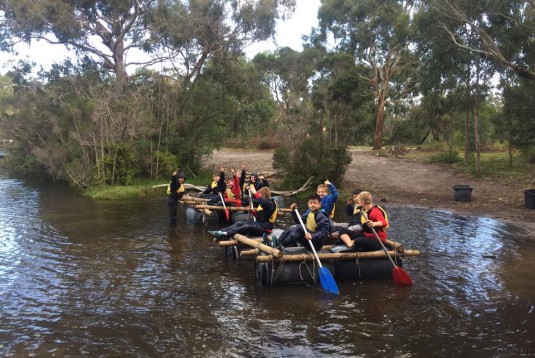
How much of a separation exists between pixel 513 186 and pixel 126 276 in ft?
53.0

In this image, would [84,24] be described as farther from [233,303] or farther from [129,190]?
[233,303]

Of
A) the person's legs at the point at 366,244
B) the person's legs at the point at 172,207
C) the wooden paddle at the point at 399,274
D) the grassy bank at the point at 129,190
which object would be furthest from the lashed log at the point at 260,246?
the grassy bank at the point at 129,190

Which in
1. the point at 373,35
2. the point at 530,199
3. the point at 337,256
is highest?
the point at 373,35

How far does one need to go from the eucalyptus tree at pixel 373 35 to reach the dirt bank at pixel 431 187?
9.04m

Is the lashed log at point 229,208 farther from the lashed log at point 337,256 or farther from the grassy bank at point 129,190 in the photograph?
the grassy bank at point 129,190

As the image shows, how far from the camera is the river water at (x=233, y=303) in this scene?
19.6ft

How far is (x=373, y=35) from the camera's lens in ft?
108

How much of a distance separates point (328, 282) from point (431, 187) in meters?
14.0

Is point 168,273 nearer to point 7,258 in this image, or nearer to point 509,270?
point 7,258

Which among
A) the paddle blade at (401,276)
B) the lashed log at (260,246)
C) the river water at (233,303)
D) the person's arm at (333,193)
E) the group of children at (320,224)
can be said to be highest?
the person's arm at (333,193)

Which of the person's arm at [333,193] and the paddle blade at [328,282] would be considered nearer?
the paddle blade at [328,282]

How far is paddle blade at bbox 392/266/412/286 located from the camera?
823 cm

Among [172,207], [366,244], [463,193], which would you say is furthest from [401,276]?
[463,193]

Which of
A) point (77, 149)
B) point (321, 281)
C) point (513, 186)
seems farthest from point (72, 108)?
point (513, 186)
